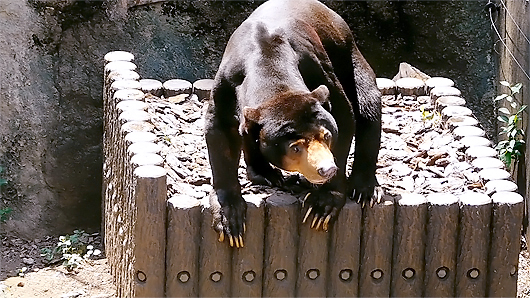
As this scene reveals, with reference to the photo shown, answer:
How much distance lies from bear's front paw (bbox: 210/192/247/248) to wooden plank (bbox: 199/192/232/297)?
32mm

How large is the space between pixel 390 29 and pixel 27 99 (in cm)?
326

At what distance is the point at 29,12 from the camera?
7.37 meters

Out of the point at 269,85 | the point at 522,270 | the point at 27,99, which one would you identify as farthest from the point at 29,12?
the point at 522,270

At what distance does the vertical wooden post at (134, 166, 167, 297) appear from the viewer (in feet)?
15.1

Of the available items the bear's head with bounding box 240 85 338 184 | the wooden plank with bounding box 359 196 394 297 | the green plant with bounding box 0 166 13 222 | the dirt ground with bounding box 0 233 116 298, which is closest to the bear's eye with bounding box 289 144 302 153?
the bear's head with bounding box 240 85 338 184

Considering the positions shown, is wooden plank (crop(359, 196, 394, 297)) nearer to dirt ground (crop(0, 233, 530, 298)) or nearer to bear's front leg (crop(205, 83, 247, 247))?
bear's front leg (crop(205, 83, 247, 247))

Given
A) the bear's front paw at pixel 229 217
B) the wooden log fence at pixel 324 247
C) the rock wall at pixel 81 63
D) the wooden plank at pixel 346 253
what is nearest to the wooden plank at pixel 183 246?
the wooden log fence at pixel 324 247

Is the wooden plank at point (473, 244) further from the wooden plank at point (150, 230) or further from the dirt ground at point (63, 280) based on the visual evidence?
the wooden plank at point (150, 230)

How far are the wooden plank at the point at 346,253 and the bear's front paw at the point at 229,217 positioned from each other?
0.48 metres

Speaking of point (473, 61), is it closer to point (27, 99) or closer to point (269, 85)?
point (27, 99)

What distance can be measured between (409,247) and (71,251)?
3027 mm

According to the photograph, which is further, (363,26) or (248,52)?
(363,26)

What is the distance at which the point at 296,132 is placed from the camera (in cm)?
412

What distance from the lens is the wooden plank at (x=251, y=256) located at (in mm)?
4645
